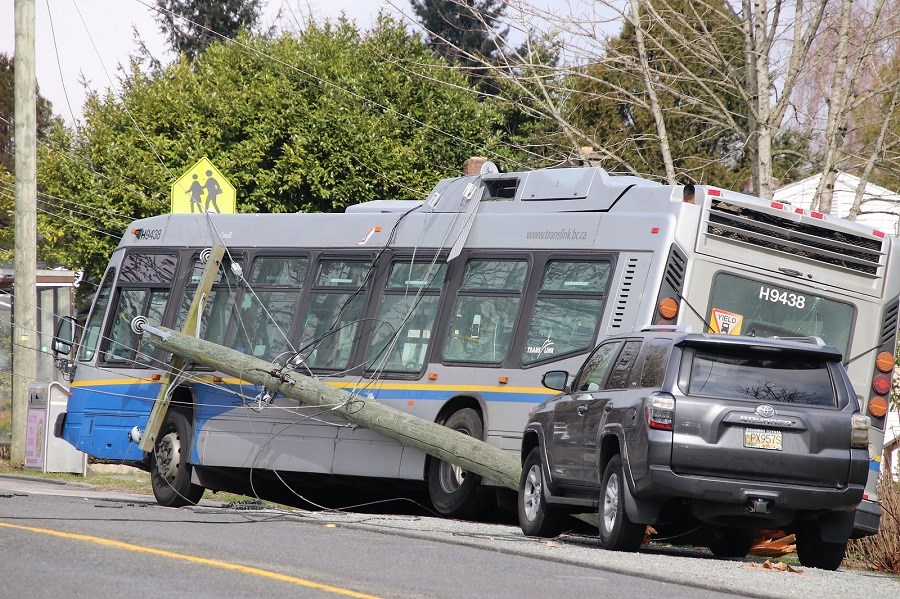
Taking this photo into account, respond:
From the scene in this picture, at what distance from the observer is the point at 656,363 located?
38.5 ft

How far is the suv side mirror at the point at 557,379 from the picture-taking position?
13.4 m

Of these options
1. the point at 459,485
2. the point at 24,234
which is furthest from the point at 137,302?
the point at 24,234

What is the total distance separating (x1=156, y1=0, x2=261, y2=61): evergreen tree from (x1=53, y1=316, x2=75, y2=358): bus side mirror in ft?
148

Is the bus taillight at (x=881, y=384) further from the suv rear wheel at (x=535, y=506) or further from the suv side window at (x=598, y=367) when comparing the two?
the suv rear wheel at (x=535, y=506)

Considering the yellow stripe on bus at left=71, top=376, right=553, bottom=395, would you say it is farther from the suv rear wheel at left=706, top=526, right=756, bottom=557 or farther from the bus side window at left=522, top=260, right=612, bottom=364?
the suv rear wheel at left=706, top=526, right=756, bottom=557

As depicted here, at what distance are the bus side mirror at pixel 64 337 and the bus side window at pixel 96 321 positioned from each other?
0.71 ft

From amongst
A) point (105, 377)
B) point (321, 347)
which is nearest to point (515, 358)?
point (321, 347)

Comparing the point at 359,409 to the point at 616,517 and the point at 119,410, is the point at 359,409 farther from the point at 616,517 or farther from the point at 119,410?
the point at 616,517

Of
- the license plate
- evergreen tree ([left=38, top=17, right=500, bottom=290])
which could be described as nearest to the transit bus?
the license plate

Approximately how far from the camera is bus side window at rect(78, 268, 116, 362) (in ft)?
65.3

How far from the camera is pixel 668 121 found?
37719 mm

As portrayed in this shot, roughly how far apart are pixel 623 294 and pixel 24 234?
546 inches

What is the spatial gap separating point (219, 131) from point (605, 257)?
21.4 m

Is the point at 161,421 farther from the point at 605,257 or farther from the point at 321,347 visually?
the point at 605,257
